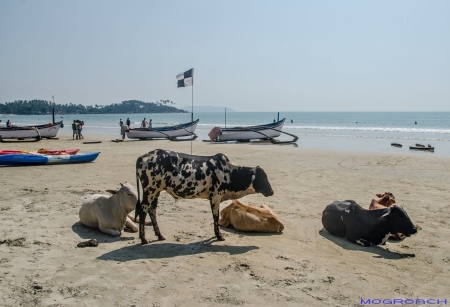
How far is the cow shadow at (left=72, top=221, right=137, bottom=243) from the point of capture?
709 cm

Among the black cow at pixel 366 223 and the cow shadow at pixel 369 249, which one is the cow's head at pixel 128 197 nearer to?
the cow shadow at pixel 369 249

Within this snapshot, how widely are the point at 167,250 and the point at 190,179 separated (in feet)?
4.15

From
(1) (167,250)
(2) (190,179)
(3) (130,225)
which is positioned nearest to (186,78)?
(3) (130,225)

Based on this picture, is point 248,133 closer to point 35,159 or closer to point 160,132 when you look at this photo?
point 160,132

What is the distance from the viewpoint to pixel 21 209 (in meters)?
8.66

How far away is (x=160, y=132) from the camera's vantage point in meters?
34.8

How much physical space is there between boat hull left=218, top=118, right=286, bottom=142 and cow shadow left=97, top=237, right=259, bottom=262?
2632 centimetres

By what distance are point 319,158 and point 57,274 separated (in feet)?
53.0

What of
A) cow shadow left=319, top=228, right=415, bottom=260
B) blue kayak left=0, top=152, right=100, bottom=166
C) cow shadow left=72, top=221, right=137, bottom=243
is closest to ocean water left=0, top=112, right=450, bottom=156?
blue kayak left=0, top=152, right=100, bottom=166

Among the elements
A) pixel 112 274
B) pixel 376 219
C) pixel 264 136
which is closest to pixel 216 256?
pixel 112 274

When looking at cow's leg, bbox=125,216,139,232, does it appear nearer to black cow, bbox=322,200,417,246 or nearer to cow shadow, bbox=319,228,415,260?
cow shadow, bbox=319,228,415,260

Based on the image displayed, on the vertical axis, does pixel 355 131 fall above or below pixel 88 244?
above

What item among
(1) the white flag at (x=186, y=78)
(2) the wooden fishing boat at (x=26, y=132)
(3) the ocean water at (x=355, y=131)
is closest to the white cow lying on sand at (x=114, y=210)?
(1) the white flag at (x=186, y=78)

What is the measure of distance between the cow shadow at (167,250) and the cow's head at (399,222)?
8.17 feet
